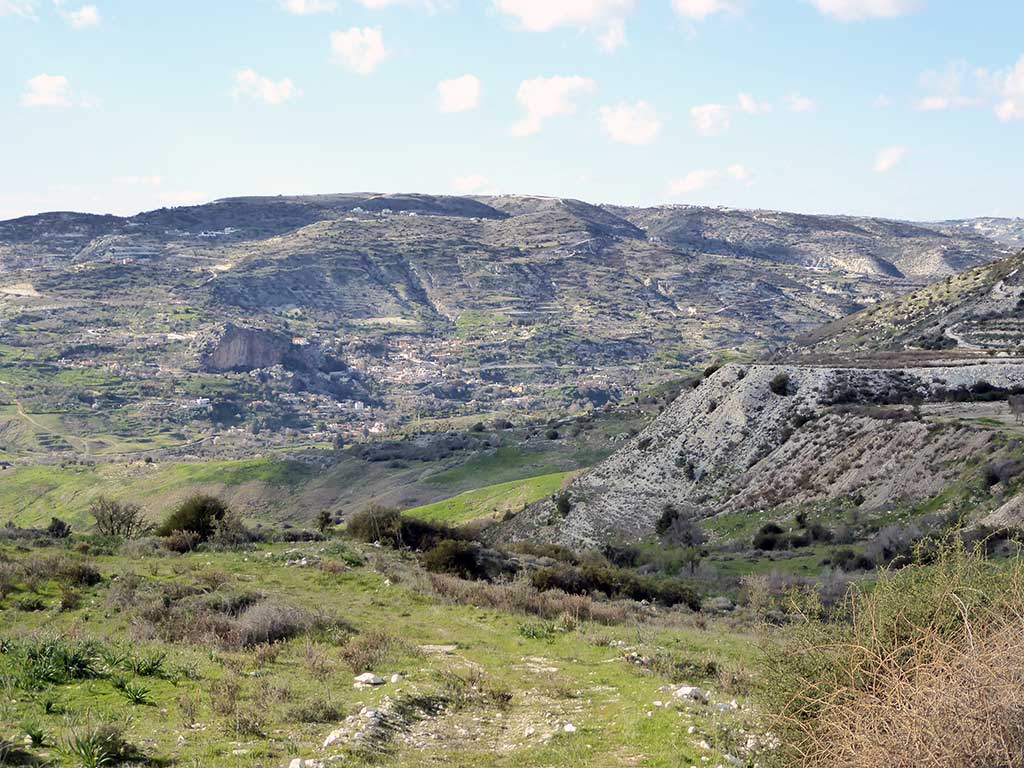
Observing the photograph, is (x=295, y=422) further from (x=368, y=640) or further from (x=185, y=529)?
(x=368, y=640)

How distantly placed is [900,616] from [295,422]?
18682 cm

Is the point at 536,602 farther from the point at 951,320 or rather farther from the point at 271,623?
the point at 951,320

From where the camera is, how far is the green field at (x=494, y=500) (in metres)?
64.1

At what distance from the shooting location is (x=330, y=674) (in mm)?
13625

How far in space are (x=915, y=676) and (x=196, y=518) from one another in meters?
29.1

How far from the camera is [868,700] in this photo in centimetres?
779

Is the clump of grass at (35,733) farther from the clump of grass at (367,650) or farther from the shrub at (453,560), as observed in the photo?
Result: the shrub at (453,560)

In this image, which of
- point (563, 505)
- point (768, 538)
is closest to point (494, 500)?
point (563, 505)

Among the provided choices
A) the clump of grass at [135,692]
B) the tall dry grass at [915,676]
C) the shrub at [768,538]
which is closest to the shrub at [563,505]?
the shrub at [768,538]

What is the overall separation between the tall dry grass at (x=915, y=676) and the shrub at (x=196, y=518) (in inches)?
1028

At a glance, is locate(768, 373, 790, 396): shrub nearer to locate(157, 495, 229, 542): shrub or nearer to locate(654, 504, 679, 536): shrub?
locate(654, 504, 679, 536): shrub

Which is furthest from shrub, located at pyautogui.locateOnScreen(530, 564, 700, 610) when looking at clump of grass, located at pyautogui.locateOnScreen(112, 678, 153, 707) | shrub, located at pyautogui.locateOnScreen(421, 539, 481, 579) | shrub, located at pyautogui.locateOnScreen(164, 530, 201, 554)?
clump of grass, located at pyautogui.locateOnScreen(112, 678, 153, 707)

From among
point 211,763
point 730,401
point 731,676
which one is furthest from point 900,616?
point 730,401

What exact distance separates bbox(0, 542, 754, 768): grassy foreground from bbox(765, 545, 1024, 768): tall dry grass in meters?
1.99
